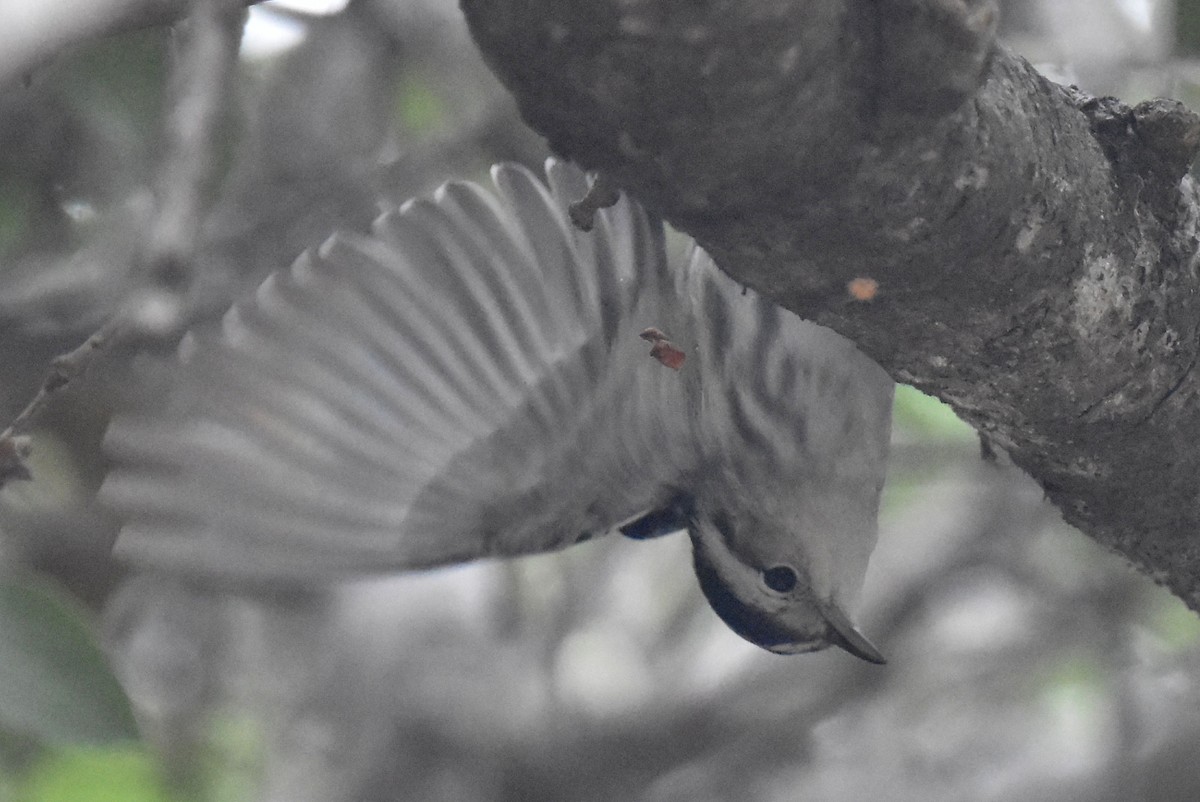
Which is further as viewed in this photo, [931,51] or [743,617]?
[743,617]

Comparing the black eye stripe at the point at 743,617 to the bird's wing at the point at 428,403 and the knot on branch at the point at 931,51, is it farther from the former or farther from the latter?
the knot on branch at the point at 931,51

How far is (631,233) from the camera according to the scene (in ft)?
5.75

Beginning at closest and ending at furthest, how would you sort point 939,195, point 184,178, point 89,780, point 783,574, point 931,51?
point 931,51 → point 939,195 → point 184,178 → point 783,574 → point 89,780

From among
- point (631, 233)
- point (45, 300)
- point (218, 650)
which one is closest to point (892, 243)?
point (631, 233)

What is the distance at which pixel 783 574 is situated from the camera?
5.85 feet

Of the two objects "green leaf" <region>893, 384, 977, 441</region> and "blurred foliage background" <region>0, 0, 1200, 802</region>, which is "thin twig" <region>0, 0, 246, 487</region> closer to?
"blurred foliage background" <region>0, 0, 1200, 802</region>

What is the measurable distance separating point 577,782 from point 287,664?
51cm

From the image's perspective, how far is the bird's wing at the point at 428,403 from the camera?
5.25 feet

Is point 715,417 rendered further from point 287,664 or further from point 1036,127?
point 287,664

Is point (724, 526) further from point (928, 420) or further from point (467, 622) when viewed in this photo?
point (928, 420)

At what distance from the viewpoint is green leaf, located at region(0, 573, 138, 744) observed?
1.15 m

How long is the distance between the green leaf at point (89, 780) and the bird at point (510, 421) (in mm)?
448

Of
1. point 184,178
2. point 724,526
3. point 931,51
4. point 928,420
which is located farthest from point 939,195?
point 928,420

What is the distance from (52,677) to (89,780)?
86 cm
